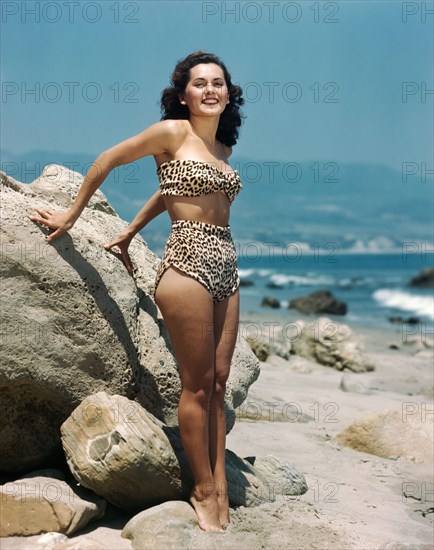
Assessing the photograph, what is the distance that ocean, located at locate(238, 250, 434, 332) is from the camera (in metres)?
29.3

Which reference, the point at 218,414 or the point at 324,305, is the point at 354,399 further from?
the point at 324,305

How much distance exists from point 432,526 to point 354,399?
4.05 metres

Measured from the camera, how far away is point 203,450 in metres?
4.75

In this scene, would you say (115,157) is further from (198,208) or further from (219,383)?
(219,383)

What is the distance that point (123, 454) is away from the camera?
4469mm

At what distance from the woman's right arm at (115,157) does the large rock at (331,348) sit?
26.1 feet

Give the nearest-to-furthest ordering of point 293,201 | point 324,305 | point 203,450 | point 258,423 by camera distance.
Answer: point 203,450 → point 258,423 → point 324,305 → point 293,201

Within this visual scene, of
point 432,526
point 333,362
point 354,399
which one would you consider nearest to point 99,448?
point 432,526

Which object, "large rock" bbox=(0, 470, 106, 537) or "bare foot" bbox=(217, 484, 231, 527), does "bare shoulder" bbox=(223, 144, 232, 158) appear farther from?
"large rock" bbox=(0, 470, 106, 537)

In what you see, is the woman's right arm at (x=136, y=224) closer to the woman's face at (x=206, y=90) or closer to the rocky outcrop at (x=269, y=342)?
the woman's face at (x=206, y=90)

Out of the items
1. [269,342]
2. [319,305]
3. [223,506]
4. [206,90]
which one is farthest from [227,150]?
[319,305]

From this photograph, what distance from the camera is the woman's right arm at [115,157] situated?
4.81 metres

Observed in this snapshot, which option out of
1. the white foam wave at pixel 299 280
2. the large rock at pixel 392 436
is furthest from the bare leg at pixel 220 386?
the white foam wave at pixel 299 280

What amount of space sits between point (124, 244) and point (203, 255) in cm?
87
